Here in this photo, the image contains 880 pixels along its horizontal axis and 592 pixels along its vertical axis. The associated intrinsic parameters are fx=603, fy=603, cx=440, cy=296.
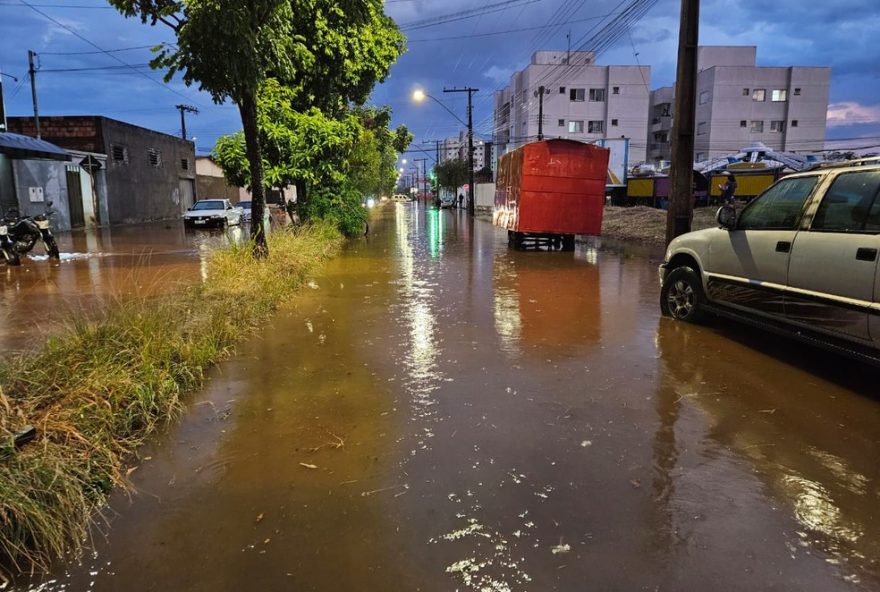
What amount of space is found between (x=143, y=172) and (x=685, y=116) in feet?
105

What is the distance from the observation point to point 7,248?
12.6 meters

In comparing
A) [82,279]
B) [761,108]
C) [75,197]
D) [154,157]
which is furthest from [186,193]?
[761,108]

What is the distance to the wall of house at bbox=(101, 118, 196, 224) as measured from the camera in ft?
101

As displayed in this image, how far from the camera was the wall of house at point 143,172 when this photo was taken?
30672 mm

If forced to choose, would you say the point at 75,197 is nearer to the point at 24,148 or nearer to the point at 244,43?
the point at 24,148

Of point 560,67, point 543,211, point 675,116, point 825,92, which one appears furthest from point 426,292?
point 825,92

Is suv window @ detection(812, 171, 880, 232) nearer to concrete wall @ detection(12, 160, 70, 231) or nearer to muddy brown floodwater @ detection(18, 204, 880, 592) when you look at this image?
muddy brown floodwater @ detection(18, 204, 880, 592)

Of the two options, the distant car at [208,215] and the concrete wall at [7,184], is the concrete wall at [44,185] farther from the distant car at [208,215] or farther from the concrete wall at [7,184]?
the distant car at [208,215]

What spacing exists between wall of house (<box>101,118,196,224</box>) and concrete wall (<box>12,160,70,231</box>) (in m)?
5.51

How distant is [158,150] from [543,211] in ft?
95.9

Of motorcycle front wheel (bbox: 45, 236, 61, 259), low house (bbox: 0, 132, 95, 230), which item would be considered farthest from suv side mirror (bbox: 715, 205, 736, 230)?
low house (bbox: 0, 132, 95, 230)

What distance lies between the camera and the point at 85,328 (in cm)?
527

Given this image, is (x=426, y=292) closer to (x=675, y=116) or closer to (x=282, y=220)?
(x=675, y=116)

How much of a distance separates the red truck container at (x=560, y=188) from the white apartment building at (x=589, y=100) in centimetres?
4917
